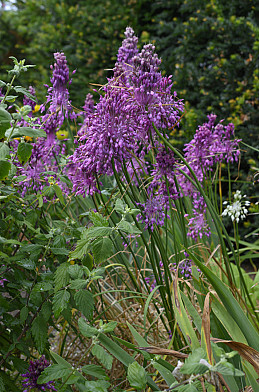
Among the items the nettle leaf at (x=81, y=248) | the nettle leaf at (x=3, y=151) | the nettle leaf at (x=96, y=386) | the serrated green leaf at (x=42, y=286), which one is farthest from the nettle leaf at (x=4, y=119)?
the nettle leaf at (x=96, y=386)

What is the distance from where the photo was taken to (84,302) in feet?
4.23

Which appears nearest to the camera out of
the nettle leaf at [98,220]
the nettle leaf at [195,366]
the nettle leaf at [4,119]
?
the nettle leaf at [195,366]

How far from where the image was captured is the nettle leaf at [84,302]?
127 centimetres

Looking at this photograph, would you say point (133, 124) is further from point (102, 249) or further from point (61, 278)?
point (61, 278)

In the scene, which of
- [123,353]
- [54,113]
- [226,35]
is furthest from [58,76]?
[226,35]

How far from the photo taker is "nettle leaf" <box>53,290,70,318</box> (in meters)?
1.28

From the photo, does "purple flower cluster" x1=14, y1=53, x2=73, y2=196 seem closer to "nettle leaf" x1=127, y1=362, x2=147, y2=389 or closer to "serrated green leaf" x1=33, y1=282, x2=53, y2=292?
"serrated green leaf" x1=33, y1=282, x2=53, y2=292

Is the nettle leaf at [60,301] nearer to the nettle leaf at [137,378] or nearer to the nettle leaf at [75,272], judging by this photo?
the nettle leaf at [75,272]

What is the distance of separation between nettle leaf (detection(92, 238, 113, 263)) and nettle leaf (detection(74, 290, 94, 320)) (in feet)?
0.44

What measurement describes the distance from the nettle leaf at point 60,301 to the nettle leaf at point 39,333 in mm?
157

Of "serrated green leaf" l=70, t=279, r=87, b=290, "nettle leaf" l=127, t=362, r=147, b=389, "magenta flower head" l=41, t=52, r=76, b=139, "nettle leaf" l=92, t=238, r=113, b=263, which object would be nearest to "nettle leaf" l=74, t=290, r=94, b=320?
"serrated green leaf" l=70, t=279, r=87, b=290

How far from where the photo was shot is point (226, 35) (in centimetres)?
460

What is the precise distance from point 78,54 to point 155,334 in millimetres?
4928

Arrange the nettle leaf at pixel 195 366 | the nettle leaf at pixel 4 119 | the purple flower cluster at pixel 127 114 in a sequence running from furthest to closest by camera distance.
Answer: the purple flower cluster at pixel 127 114 → the nettle leaf at pixel 4 119 → the nettle leaf at pixel 195 366
